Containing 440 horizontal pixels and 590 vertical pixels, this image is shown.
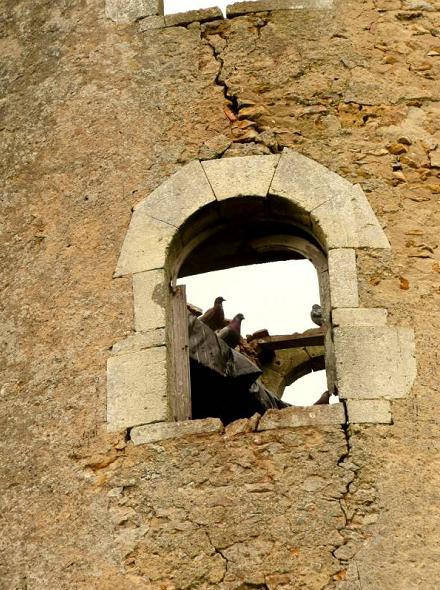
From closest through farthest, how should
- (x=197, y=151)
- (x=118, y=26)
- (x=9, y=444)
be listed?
(x=9, y=444) < (x=197, y=151) < (x=118, y=26)

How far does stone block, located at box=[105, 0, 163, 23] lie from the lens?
9.77 meters

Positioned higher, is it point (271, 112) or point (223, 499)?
point (271, 112)

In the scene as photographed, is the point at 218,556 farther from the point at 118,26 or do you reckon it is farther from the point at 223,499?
the point at 118,26

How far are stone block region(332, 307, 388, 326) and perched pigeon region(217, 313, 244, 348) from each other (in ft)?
9.12

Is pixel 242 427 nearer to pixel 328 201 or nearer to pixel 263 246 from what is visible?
pixel 328 201

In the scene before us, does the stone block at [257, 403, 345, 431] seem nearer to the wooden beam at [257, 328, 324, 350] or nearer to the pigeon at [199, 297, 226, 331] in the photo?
the pigeon at [199, 297, 226, 331]

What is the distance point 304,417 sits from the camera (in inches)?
316

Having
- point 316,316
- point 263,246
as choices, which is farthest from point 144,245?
point 316,316

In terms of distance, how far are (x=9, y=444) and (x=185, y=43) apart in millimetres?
2638

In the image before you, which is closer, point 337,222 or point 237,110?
point 337,222

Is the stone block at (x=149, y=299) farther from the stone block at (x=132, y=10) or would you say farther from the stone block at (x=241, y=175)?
→ the stone block at (x=132, y=10)

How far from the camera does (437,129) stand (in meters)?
9.12

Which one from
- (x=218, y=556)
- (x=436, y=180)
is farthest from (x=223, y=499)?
(x=436, y=180)

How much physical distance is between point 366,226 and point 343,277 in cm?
35
